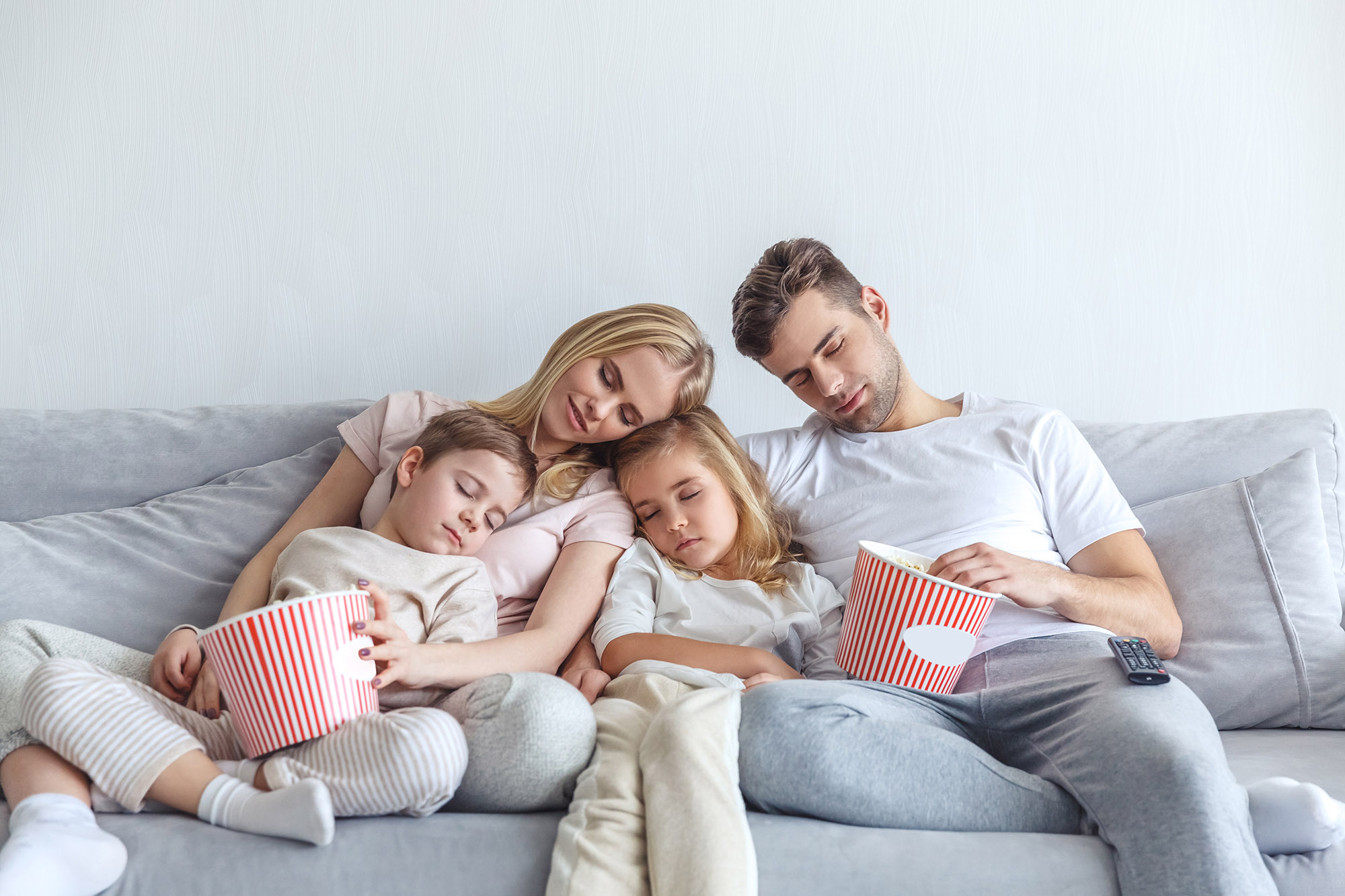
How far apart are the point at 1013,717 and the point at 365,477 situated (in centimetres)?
111

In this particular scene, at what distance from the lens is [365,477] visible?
1.60m

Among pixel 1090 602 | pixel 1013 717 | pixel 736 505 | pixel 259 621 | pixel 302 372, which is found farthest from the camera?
pixel 302 372

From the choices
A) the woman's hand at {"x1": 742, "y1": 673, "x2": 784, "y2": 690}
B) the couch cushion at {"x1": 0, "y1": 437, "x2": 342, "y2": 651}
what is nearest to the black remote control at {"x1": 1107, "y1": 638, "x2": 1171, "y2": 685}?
the woman's hand at {"x1": 742, "y1": 673, "x2": 784, "y2": 690}

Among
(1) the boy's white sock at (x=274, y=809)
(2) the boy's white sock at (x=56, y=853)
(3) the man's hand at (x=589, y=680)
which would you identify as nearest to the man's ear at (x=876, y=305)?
(3) the man's hand at (x=589, y=680)

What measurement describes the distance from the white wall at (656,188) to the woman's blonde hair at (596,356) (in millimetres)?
363

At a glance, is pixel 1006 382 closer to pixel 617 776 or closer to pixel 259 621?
pixel 617 776

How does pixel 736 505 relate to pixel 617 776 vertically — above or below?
above

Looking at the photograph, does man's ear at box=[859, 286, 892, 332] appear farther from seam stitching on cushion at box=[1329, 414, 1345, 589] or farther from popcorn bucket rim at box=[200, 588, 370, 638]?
popcorn bucket rim at box=[200, 588, 370, 638]

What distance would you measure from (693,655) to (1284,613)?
0.94 m

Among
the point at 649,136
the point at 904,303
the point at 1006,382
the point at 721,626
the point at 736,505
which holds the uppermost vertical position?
the point at 649,136

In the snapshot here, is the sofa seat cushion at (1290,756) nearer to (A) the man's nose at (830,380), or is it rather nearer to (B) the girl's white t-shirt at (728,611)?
(B) the girl's white t-shirt at (728,611)

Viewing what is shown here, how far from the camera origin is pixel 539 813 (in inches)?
40.6

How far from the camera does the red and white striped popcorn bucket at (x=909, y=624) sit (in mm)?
1185

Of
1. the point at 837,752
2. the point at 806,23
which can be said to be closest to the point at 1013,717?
the point at 837,752
